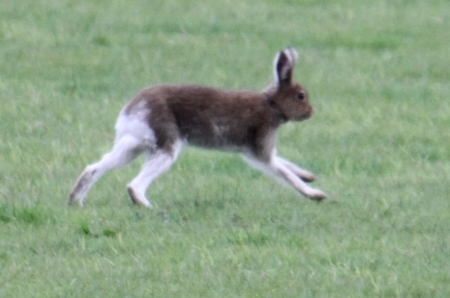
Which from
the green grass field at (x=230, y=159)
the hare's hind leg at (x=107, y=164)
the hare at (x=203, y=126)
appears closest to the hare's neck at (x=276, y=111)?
the hare at (x=203, y=126)

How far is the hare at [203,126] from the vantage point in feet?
27.8

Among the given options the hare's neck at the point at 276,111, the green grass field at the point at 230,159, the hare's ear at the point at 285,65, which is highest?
the hare's ear at the point at 285,65

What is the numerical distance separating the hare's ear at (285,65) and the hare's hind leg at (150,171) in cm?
111

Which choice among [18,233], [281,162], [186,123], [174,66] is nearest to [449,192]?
[281,162]

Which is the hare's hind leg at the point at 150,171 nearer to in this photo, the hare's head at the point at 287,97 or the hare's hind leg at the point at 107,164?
the hare's hind leg at the point at 107,164

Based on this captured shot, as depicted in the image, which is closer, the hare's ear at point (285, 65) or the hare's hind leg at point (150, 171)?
the hare's hind leg at point (150, 171)

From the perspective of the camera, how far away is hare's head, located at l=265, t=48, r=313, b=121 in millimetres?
9102

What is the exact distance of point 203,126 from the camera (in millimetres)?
8742

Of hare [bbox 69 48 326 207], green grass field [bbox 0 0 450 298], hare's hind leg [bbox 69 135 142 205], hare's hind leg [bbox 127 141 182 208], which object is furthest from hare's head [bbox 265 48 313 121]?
hare's hind leg [bbox 69 135 142 205]

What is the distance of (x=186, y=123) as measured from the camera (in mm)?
8664

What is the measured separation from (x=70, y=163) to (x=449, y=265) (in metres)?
4.08

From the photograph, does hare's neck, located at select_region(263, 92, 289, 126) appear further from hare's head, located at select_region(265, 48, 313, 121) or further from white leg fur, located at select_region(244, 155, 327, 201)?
white leg fur, located at select_region(244, 155, 327, 201)

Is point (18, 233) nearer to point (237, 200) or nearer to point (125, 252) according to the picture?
→ point (125, 252)

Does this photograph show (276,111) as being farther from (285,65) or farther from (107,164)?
(107,164)
